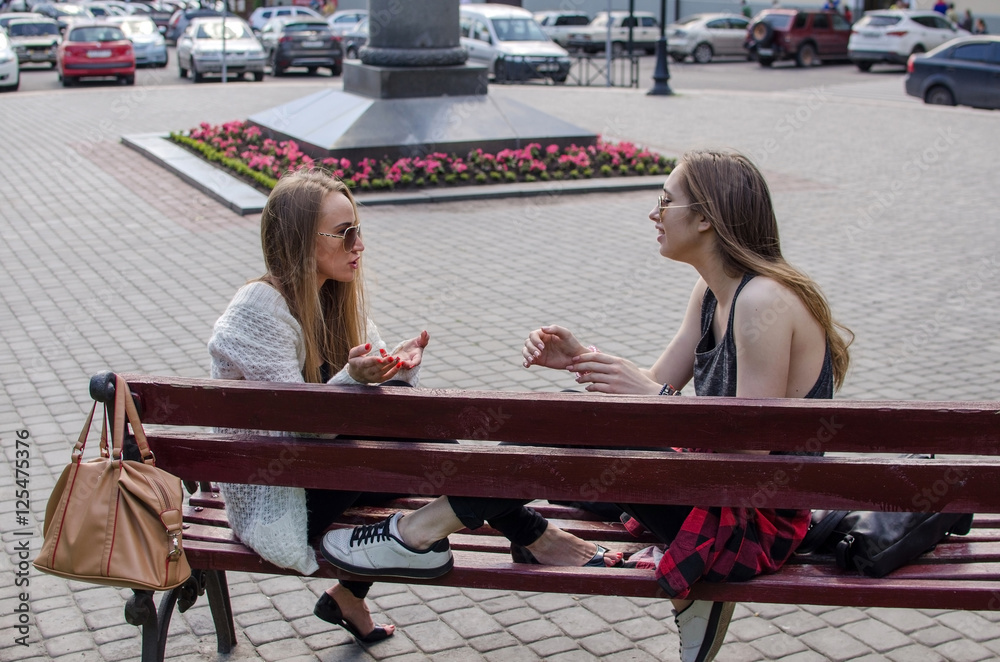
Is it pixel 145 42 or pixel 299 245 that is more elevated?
pixel 145 42

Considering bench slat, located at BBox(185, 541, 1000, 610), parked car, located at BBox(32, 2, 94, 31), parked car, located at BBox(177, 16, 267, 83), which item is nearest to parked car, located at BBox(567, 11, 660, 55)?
parked car, located at BBox(177, 16, 267, 83)

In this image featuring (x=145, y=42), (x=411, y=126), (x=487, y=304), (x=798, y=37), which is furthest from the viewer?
(x=798, y=37)

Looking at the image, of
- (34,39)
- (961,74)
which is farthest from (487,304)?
(34,39)

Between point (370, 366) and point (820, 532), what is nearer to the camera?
point (370, 366)

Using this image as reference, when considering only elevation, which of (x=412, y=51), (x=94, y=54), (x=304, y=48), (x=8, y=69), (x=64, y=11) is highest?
(x=64, y=11)

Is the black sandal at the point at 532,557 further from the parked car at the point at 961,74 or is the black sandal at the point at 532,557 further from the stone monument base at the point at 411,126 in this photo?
the parked car at the point at 961,74

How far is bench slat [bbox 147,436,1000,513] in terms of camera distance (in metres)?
2.54

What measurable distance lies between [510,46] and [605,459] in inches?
963

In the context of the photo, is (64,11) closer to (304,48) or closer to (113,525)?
(304,48)

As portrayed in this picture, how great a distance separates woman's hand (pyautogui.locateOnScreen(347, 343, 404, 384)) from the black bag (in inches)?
46.3

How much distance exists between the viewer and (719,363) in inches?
119

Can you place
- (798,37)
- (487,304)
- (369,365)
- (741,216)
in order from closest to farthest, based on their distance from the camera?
(369,365) < (741,216) < (487,304) < (798,37)

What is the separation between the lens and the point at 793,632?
3496 millimetres

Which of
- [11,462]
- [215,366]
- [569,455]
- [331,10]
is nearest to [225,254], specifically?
[11,462]
